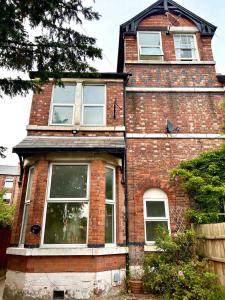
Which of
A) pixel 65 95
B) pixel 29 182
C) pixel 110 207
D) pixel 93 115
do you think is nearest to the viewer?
pixel 110 207

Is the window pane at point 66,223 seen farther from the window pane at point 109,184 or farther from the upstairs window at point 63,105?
the upstairs window at point 63,105

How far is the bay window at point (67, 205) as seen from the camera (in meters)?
6.66

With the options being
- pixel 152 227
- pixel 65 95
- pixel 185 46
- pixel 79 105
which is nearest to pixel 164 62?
pixel 185 46

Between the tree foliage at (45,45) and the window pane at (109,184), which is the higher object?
the tree foliage at (45,45)

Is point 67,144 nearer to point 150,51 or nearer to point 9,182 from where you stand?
point 150,51

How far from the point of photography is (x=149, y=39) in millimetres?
10984

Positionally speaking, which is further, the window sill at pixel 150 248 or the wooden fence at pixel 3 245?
the wooden fence at pixel 3 245

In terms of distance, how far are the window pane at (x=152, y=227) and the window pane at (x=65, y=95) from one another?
17.9 feet

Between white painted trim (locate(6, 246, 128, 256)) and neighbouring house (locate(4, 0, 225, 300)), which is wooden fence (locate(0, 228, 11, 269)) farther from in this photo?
white painted trim (locate(6, 246, 128, 256))

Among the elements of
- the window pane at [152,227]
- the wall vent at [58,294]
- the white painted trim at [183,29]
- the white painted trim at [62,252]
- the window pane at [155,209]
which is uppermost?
the white painted trim at [183,29]

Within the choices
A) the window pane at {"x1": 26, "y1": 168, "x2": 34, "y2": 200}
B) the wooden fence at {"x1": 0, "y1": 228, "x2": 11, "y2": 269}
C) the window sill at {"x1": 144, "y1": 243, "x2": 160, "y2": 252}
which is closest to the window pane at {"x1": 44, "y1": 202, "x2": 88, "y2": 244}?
the window pane at {"x1": 26, "y1": 168, "x2": 34, "y2": 200}

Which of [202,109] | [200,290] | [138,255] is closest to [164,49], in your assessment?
A: [202,109]

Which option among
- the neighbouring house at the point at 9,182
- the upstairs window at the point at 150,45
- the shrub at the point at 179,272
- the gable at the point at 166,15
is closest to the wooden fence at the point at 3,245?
the shrub at the point at 179,272

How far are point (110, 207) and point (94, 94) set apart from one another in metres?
4.56
